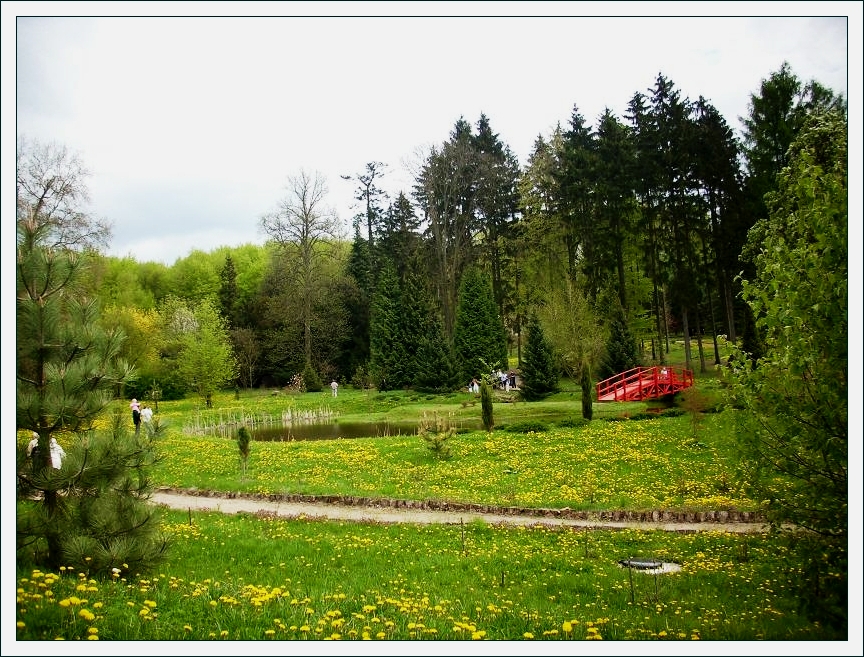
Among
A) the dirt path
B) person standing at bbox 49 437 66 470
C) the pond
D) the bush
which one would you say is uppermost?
person standing at bbox 49 437 66 470

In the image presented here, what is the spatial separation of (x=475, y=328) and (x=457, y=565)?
3154cm

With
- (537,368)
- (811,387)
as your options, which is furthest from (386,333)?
(811,387)

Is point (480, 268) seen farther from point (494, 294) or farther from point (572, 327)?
point (572, 327)

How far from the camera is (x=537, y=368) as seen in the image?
103 ft

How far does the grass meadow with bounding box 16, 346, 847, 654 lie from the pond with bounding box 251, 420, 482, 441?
20.5 ft

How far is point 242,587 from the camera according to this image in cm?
673

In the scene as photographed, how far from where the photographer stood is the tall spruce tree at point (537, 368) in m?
31.2

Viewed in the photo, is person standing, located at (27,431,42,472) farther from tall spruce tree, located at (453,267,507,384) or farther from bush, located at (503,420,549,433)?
tall spruce tree, located at (453,267,507,384)

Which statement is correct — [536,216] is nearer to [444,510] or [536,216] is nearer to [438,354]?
[438,354]

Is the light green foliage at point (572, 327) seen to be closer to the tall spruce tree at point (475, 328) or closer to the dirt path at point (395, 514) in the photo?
the tall spruce tree at point (475, 328)

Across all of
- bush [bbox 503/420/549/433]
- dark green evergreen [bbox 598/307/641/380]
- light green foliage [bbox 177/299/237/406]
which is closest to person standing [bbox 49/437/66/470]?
bush [bbox 503/420/549/433]

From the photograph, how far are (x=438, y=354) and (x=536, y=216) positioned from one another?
36.3ft

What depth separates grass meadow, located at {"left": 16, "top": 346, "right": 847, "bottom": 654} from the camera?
5.42 m

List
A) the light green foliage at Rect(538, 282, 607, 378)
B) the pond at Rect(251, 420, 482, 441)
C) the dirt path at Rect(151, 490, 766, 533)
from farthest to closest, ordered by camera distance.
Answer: the light green foliage at Rect(538, 282, 607, 378), the pond at Rect(251, 420, 482, 441), the dirt path at Rect(151, 490, 766, 533)
